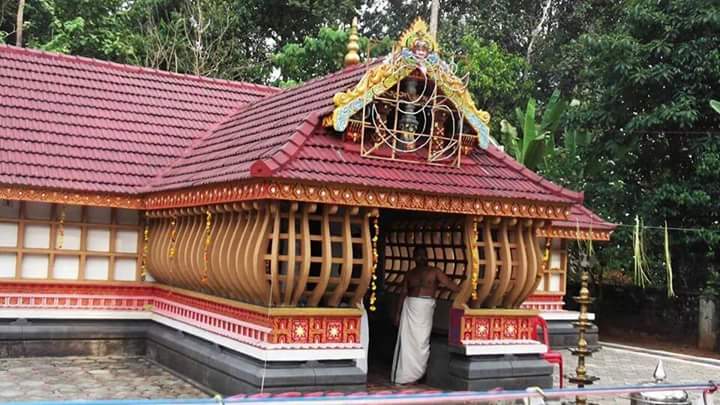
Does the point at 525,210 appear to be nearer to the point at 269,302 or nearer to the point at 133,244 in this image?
the point at 269,302

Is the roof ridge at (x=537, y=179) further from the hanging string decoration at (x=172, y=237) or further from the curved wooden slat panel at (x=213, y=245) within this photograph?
the hanging string decoration at (x=172, y=237)

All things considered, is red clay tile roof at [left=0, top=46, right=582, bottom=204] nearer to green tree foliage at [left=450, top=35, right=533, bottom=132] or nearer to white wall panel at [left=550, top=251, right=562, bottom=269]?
white wall panel at [left=550, top=251, right=562, bottom=269]

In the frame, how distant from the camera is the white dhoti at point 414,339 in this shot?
28.1 feet

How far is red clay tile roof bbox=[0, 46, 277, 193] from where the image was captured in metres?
9.95

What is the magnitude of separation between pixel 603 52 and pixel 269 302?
998 centimetres

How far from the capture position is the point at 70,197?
9.66 meters

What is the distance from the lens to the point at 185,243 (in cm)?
920

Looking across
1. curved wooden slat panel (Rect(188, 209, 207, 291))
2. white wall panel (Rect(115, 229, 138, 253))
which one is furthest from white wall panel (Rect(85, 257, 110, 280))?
curved wooden slat panel (Rect(188, 209, 207, 291))

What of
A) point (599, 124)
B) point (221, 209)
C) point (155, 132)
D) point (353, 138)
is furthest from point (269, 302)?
point (599, 124)

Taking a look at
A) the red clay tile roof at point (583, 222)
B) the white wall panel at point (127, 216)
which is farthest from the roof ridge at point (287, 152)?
the red clay tile roof at point (583, 222)

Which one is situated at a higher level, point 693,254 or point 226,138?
point 226,138

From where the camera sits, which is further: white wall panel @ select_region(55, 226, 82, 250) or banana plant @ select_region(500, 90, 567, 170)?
banana plant @ select_region(500, 90, 567, 170)

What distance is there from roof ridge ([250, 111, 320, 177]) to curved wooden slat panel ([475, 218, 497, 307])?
6.91 feet

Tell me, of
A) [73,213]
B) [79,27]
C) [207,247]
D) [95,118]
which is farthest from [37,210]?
[79,27]
